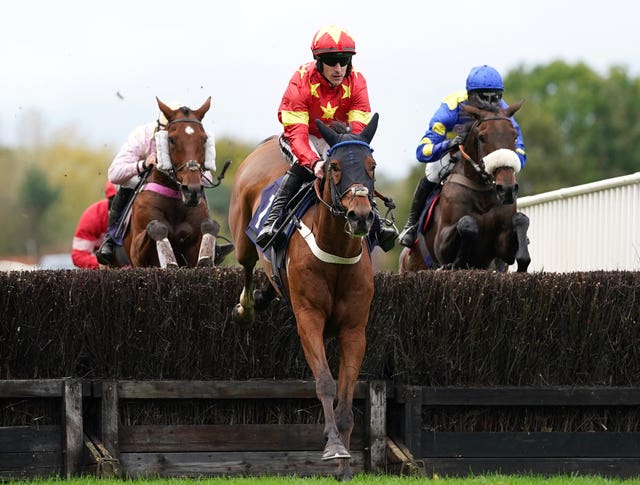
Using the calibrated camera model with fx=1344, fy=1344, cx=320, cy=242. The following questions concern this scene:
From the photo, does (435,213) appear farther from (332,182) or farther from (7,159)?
(7,159)

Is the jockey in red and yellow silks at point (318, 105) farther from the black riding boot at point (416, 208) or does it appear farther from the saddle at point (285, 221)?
the black riding boot at point (416, 208)

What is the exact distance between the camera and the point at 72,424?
920 centimetres

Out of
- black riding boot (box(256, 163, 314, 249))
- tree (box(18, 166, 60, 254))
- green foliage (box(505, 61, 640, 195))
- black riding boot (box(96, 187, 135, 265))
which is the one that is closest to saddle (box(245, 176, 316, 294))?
black riding boot (box(256, 163, 314, 249))

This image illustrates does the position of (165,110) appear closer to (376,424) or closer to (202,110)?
(202,110)

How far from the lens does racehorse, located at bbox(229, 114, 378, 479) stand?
7.50 metres

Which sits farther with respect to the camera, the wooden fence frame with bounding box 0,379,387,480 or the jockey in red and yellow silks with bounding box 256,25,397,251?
the wooden fence frame with bounding box 0,379,387,480

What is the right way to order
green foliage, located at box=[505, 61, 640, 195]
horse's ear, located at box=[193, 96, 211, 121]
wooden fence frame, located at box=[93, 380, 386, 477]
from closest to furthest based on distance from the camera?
wooden fence frame, located at box=[93, 380, 386, 477]
horse's ear, located at box=[193, 96, 211, 121]
green foliage, located at box=[505, 61, 640, 195]

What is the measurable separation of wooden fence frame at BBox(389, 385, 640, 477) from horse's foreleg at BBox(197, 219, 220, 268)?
3.37 meters

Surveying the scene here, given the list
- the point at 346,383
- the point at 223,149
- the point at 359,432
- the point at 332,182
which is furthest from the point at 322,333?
the point at 223,149

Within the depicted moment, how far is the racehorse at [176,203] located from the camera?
1245 cm

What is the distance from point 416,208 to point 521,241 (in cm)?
182

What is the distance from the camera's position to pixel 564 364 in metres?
9.73

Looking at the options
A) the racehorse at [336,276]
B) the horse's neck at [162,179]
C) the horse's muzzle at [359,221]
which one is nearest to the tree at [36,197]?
the horse's neck at [162,179]

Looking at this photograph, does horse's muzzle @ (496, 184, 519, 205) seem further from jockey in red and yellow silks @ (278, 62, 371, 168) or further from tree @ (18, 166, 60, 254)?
tree @ (18, 166, 60, 254)
